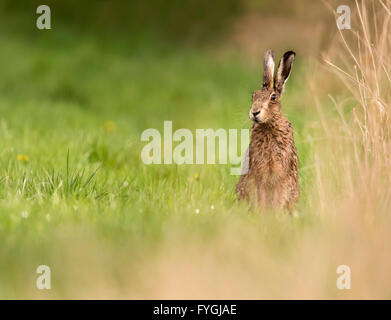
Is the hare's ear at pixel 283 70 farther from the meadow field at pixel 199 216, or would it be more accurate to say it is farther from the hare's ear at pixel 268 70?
the meadow field at pixel 199 216

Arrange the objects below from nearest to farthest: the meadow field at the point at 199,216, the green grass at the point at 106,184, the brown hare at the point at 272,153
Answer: the meadow field at the point at 199,216
the green grass at the point at 106,184
the brown hare at the point at 272,153

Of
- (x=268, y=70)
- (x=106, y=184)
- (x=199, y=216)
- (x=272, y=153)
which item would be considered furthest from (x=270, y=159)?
(x=106, y=184)

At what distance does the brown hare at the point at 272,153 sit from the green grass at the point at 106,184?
0.15 metres

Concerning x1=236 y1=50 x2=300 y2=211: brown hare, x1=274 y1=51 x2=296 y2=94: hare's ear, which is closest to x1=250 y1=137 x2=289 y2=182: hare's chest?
x1=236 y1=50 x2=300 y2=211: brown hare

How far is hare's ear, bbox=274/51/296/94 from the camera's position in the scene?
15.1 ft

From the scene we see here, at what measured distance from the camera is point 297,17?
48.6 ft

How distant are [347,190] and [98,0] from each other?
11121 millimetres

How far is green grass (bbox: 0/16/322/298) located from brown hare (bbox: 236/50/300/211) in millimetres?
148

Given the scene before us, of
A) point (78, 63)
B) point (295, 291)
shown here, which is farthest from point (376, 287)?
point (78, 63)

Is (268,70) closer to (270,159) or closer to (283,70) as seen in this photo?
(283,70)

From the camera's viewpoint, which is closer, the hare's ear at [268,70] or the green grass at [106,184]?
the green grass at [106,184]

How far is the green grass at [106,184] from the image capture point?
12.0 ft

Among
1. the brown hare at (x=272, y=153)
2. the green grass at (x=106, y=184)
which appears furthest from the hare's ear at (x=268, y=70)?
the green grass at (x=106, y=184)
